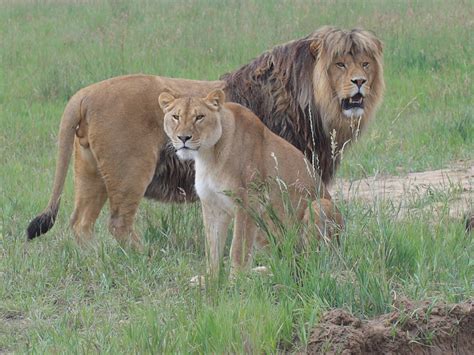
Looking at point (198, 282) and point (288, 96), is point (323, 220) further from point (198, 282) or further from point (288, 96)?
point (288, 96)

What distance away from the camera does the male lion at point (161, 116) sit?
5.92m

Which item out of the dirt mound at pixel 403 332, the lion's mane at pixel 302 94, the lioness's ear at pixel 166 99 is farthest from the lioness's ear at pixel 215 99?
the dirt mound at pixel 403 332

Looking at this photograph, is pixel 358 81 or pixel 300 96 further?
pixel 300 96

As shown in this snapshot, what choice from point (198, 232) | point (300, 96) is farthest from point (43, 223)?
point (300, 96)

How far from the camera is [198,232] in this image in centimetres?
596

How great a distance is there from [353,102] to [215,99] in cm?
120

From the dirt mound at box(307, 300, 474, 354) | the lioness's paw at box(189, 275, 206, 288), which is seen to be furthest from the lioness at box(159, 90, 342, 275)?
the dirt mound at box(307, 300, 474, 354)

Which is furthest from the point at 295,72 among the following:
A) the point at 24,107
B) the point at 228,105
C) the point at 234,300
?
the point at 24,107

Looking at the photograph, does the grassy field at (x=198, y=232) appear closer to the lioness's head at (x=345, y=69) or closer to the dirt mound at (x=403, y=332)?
the dirt mound at (x=403, y=332)

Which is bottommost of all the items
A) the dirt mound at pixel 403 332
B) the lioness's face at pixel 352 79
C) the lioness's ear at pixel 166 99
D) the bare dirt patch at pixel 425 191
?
the bare dirt patch at pixel 425 191

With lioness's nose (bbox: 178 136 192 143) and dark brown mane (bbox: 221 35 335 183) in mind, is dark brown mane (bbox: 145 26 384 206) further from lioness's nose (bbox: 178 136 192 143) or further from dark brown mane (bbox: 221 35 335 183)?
lioness's nose (bbox: 178 136 192 143)

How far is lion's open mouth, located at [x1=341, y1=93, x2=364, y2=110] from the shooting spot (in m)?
6.22

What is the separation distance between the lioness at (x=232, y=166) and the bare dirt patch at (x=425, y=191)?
0.23 meters

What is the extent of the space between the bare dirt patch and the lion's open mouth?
0.46 meters
